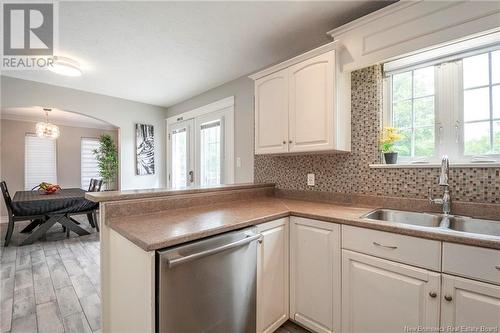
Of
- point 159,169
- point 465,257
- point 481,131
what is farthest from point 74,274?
point 481,131

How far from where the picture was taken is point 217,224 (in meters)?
1.25

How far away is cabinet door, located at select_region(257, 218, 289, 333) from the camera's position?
144 centimetres

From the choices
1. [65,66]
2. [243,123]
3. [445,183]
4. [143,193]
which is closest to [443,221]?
[445,183]

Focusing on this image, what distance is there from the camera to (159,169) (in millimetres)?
4566

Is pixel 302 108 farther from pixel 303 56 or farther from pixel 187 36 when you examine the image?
pixel 187 36

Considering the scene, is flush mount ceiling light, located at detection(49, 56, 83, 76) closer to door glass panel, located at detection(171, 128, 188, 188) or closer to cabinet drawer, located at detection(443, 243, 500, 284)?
door glass panel, located at detection(171, 128, 188, 188)

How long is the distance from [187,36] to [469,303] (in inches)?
103

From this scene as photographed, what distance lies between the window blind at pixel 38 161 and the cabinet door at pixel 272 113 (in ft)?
19.5

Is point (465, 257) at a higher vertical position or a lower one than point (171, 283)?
higher

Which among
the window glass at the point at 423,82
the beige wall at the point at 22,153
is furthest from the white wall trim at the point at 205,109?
the beige wall at the point at 22,153

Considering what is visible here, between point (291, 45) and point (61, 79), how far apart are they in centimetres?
319

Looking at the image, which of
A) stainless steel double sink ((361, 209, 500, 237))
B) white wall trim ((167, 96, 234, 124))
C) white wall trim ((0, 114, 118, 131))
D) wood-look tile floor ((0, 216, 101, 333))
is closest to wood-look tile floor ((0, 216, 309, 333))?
wood-look tile floor ((0, 216, 101, 333))

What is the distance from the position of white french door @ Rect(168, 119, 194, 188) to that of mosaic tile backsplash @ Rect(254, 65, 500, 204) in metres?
2.16

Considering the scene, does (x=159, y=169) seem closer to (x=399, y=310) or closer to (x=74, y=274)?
(x=74, y=274)
